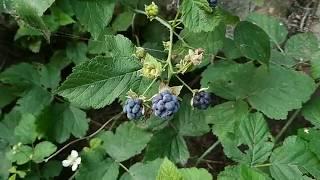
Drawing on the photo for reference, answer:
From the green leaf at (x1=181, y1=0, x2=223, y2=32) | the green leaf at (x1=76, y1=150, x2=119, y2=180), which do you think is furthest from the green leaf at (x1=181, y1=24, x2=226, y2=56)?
the green leaf at (x1=76, y1=150, x2=119, y2=180)

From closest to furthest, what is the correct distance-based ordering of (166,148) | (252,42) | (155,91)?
(155,91), (252,42), (166,148)

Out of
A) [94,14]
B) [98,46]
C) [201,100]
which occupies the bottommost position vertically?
[98,46]

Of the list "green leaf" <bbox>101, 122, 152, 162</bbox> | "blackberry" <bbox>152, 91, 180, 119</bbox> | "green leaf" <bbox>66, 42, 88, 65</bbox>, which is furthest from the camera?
"green leaf" <bbox>66, 42, 88, 65</bbox>

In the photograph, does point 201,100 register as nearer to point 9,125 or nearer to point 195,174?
point 195,174

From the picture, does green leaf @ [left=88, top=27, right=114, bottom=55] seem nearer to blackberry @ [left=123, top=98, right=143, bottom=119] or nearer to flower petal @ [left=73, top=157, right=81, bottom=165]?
flower petal @ [left=73, top=157, right=81, bottom=165]

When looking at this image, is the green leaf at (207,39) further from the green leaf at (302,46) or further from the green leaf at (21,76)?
the green leaf at (21,76)

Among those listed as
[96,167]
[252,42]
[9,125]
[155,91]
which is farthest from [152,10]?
[9,125]
